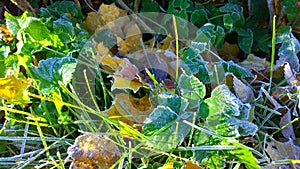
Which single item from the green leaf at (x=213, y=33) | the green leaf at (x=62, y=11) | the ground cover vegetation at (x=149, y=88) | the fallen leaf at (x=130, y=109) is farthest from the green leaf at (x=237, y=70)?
the green leaf at (x=62, y=11)

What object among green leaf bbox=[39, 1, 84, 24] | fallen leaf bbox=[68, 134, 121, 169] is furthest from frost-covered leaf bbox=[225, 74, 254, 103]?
green leaf bbox=[39, 1, 84, 24]

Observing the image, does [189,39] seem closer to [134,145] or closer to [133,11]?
[133,11]

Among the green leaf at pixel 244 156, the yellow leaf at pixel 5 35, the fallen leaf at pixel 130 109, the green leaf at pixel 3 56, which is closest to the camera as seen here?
the green leaf at pixel 244 156

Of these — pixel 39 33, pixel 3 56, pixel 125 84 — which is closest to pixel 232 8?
pixel 125 84

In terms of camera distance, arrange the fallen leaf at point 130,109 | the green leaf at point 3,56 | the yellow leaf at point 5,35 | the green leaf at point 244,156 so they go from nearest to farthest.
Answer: the green leaf at point 244,156, the fallen leaf at point 130,109, the green leaf at point 3,56, the yellow leaf at point 5,35

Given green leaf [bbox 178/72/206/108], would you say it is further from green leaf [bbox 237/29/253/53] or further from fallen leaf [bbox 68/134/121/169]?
green leaf [bbox 237/29/253/53]

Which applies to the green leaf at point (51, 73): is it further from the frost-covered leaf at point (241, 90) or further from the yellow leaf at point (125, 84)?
the frost-covered leaf at point (241, 90)

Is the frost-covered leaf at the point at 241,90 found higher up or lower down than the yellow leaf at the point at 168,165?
higher up
